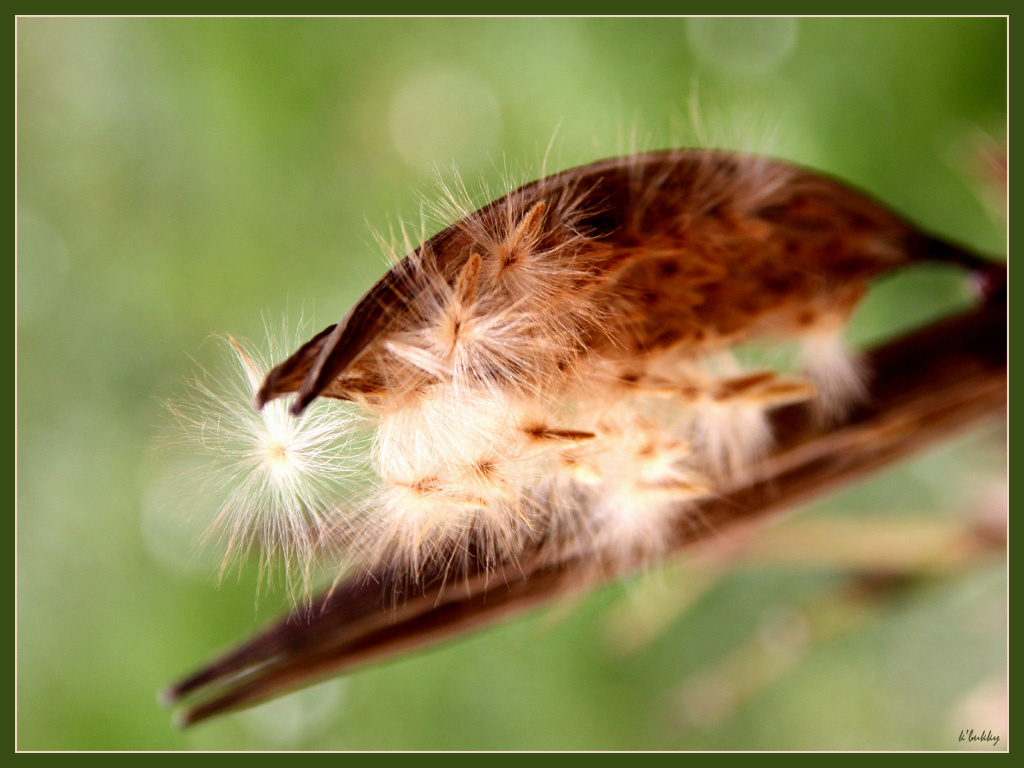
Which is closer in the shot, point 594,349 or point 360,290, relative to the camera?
point 594,349

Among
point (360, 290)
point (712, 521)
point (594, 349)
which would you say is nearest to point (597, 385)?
point (594, 349)

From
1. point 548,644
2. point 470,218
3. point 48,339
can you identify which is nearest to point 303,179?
point 48,339

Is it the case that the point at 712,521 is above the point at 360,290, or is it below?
below

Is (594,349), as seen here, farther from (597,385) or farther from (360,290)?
(360,290)

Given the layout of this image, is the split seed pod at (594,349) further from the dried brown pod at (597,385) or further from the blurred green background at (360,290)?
the blurred green background at (360,290)

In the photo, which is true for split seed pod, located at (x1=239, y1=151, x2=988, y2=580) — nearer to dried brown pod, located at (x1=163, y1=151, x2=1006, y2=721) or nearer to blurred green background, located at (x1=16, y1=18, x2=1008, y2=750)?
dried brown pod, located at (x1=163, y1=151, x2=1006, y2=721)

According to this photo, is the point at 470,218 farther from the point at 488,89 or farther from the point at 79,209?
the point at 79,209
